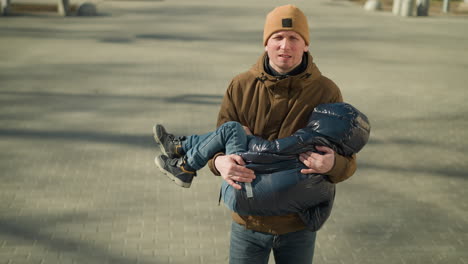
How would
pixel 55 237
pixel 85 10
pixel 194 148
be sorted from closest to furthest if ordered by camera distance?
1. pixel 194 148
2. pixel 55 237
3. pixel 85 10

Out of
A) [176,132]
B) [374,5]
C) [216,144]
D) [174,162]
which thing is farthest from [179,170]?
[374,5]

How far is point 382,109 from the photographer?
32.8 feet

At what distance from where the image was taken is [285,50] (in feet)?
9.89

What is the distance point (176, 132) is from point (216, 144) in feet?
17.7

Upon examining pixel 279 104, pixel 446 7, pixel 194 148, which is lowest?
pixel 446 7

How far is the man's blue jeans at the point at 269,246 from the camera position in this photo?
318cm

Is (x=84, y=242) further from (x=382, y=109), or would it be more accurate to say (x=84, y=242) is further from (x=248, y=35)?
(x=248, y=35)

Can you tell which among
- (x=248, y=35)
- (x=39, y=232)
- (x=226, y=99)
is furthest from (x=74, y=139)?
(x=248, y=35)

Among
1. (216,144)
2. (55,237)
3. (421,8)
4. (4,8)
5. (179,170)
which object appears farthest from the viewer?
(421,8)

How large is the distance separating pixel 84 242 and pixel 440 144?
514 cm

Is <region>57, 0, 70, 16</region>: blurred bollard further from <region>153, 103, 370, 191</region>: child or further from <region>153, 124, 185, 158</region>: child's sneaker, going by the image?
<region>153, 103, 370, 191</region>: child

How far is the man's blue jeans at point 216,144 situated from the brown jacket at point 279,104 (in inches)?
4.0

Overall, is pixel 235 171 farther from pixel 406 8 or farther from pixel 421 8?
pixel 421 8

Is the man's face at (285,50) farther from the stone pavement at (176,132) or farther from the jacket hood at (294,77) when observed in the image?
the stone pavement at (176,132)
